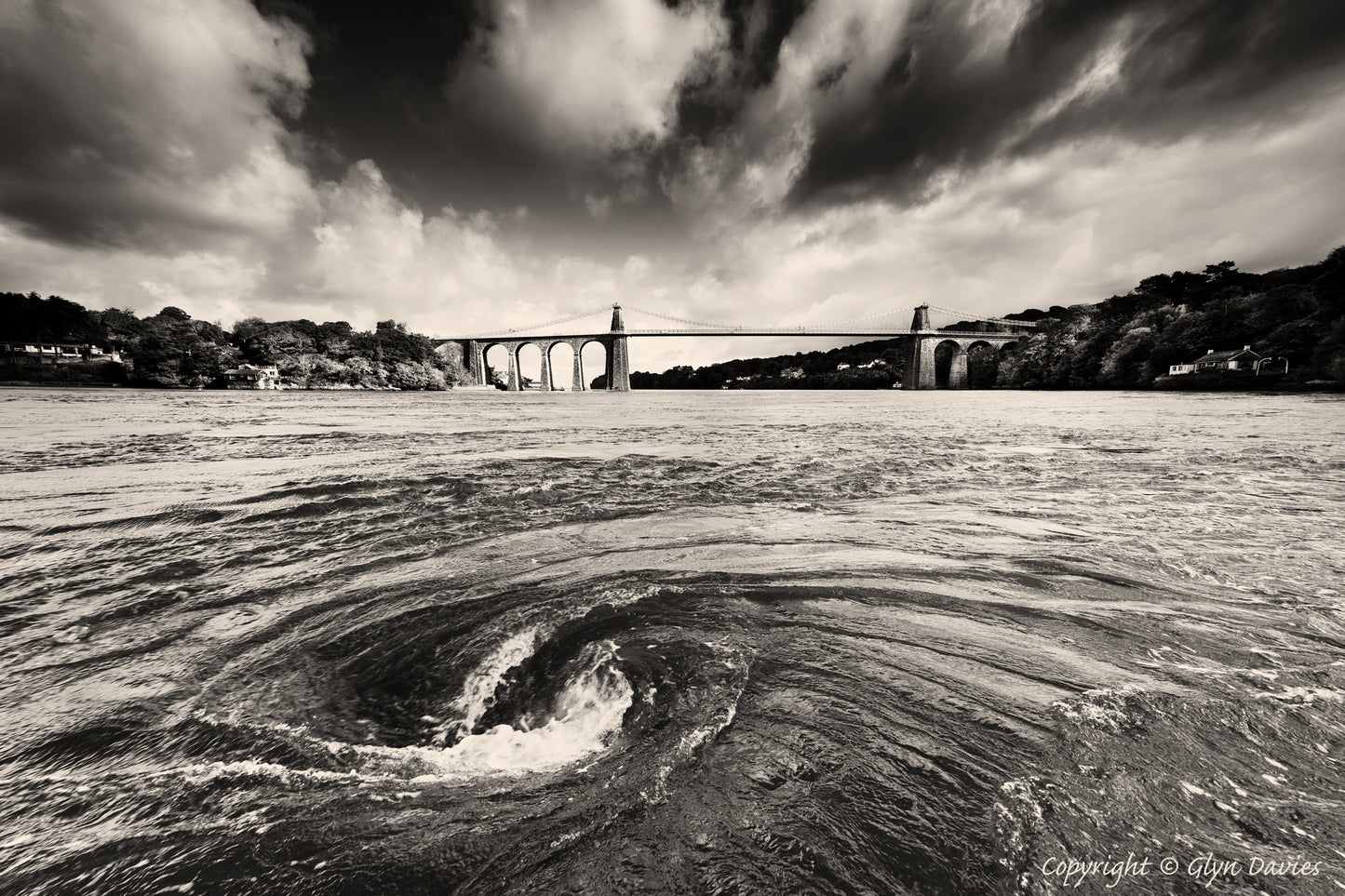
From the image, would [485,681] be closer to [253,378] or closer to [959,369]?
[253,378]

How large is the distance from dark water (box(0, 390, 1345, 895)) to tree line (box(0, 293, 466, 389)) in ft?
252

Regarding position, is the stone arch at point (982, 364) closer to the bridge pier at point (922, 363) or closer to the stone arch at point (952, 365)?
the stone arch at point (952, 365)

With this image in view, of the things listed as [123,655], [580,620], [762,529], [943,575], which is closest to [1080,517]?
[943,575]

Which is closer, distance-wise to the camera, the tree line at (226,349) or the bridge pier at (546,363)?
the tree line at (226,349)

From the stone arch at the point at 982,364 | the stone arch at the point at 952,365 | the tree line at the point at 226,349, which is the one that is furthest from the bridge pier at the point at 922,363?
the tree line at the point at 226,349

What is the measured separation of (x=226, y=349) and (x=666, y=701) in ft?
285

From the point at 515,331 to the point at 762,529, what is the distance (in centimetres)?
10730

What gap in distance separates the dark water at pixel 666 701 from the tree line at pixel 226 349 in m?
76.8

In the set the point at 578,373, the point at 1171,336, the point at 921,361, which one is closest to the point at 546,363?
the point at 578,373

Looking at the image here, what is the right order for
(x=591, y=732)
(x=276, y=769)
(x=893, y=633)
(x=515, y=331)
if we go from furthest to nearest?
(x=515, y=331) → (x=893, y=633) → (x=591, y=732) → (x=276, y=769)

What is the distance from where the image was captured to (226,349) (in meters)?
65.8

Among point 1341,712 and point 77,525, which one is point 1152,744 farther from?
point 77,525

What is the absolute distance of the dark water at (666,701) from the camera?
117 centimetres

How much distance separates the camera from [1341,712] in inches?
67.0
